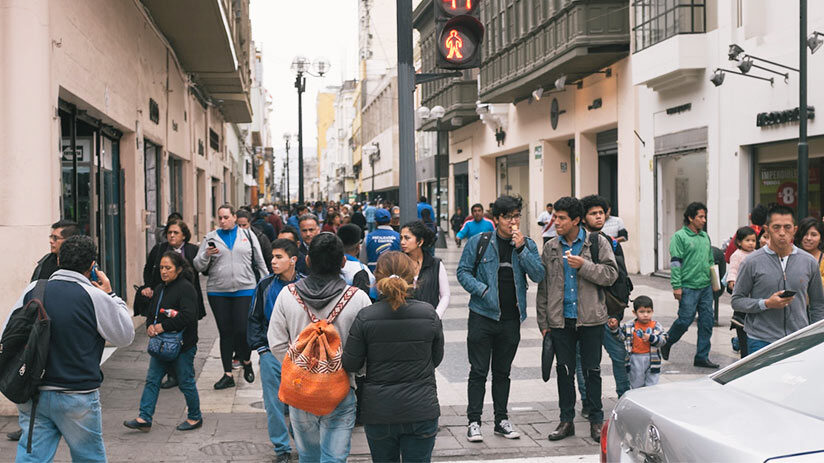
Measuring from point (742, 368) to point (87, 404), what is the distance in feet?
11.3

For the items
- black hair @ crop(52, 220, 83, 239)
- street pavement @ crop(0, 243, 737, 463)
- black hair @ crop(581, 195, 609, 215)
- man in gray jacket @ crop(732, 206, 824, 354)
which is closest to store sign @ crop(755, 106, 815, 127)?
street pavement @ crop(0, 243, 737, 463)

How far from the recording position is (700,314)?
9.44 m

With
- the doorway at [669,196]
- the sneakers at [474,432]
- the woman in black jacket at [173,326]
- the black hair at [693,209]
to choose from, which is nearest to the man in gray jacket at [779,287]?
the sneakers at [474,432]

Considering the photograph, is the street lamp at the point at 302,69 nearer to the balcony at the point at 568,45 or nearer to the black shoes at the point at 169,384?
the balcony at the point at 568,45

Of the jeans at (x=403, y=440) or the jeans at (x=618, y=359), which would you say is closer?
the jeans at (x=403, y=440)

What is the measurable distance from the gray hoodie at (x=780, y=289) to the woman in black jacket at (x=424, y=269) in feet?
7.68

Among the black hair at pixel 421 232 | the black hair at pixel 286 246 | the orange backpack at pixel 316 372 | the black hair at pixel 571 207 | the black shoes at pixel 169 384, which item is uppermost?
the black hair at pixel 571 207

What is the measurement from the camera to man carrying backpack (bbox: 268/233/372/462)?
4.39 meters

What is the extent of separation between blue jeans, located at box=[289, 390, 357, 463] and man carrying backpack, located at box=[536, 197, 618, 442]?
8.66 ft

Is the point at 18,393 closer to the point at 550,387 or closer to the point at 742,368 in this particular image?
the point at 742,368

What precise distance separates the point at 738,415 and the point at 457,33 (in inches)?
188

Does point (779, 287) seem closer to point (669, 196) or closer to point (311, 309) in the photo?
point (311, 309)

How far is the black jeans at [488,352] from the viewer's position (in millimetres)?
6645

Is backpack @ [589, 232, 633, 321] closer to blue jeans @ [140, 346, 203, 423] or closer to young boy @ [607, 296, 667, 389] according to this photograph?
young boy @ [607, 296, 667, 389]
